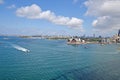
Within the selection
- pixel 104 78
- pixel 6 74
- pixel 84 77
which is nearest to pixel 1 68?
pixel 6 74

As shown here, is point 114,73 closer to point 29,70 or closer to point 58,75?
point 58,75

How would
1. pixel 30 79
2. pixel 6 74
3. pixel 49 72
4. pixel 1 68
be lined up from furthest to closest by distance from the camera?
pixel 1 68 < pixel 49 72 < pixel 6 74 < pixel 30 79

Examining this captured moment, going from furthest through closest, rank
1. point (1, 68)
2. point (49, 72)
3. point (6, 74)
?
1. point (1, 68)
2. point (49, 72)
3. point (6, 74)

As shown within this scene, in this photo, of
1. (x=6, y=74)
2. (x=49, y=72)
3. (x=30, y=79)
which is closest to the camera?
(x=30, y=79)

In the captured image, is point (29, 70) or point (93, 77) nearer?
point (93, 77)

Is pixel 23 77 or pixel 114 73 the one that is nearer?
pixel 23 77

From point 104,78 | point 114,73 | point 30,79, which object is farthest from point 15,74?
point 114,73

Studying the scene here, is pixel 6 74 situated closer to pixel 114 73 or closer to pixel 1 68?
pixel 1 68

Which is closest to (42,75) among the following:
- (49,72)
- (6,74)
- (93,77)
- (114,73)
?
(49,72)

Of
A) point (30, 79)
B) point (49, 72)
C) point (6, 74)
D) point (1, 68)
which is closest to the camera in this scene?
point (30, 79)
